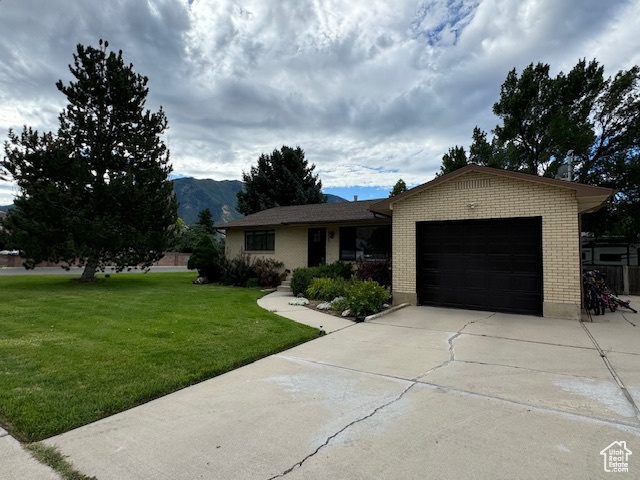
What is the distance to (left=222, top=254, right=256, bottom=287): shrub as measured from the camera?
15828mm

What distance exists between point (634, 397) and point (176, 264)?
139 feet

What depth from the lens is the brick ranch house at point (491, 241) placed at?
768 centimetres

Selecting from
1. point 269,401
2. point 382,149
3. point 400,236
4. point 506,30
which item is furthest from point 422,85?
point 269,401

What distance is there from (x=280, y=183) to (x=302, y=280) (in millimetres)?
22049

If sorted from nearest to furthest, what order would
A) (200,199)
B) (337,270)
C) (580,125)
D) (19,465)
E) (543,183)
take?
(19,465), (543,183), (337,270), (580,125), (200,199)

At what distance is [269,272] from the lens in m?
15.4

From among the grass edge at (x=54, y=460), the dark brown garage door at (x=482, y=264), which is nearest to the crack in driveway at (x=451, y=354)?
the dark brown garage door at (x=482, y=264)

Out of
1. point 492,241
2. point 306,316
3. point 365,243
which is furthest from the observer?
point 365,243

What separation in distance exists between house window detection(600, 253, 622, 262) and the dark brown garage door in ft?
47.4

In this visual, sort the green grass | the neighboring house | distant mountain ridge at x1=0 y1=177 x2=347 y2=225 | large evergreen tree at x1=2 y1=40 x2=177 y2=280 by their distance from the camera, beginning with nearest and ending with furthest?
the green grass, large evergreen tree at x1=2 y1=40 x2=177 y2=280, the neighboring house, distant mountain ridge at x1=0 y1=177 x2=347 y2=225

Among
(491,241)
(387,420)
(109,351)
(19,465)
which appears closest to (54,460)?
(19,465)

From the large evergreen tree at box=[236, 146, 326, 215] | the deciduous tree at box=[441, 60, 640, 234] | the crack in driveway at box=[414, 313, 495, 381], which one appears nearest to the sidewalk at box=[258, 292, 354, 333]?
the crack in driveway at box=[414, 313, 495, 381]

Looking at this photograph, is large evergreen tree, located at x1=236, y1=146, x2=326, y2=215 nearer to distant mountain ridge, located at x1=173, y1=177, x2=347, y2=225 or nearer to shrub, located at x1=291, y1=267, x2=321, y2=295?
shrub, located at x1=291, y1=267, x2=321, y2=295

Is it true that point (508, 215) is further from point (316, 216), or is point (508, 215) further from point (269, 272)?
point (269, 272)
